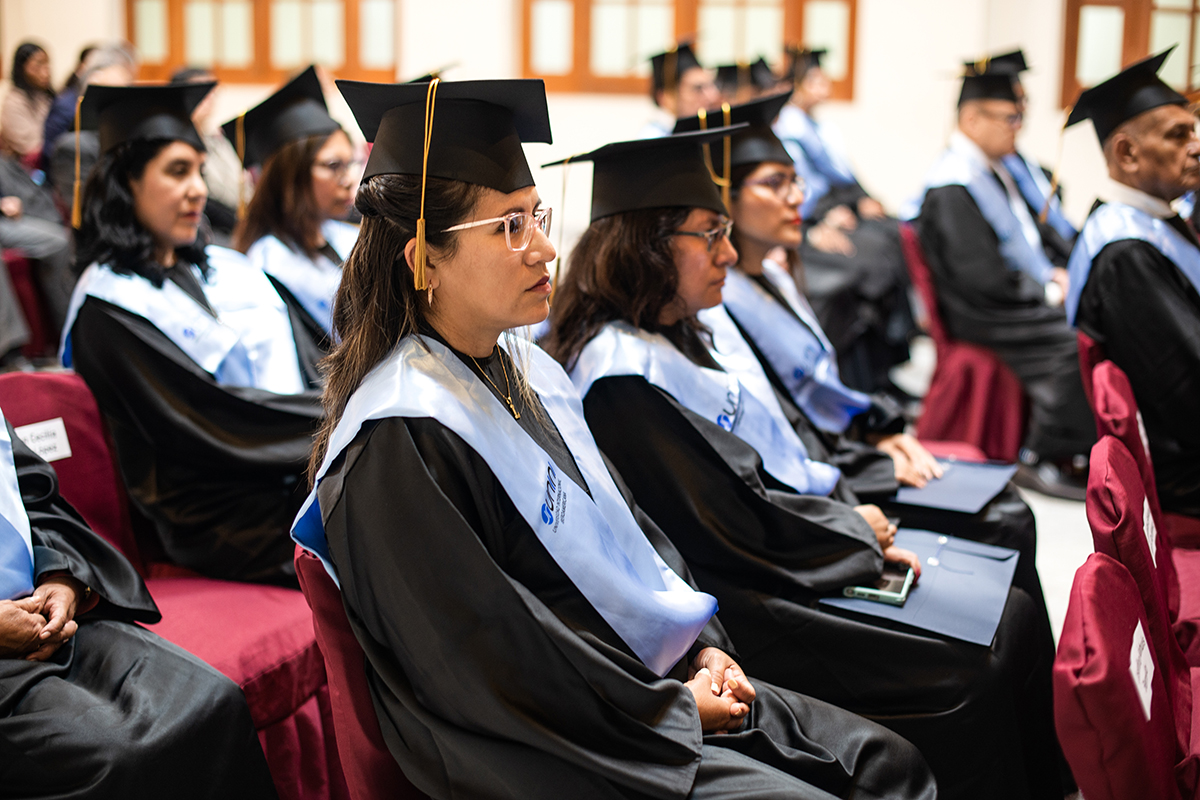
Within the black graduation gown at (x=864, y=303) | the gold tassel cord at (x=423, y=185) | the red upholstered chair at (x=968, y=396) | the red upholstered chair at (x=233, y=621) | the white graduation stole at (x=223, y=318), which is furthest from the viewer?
the black graduation gown at (x=864, y=303)

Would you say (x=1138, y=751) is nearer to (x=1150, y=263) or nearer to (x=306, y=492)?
(x=306, y=492)

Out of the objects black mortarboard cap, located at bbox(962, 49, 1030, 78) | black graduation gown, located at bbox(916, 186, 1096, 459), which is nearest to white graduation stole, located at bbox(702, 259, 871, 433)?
black graduation gown, located at bbox(916, 186, 1096, 459)

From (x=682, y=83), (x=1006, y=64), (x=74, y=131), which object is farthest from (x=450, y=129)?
(x=682, y=83)

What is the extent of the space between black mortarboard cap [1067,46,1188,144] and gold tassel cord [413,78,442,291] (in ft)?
7.39

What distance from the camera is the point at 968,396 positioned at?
184 inches

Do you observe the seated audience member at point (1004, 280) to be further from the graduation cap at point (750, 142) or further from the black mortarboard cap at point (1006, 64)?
the graduation cap at point (750, 142)

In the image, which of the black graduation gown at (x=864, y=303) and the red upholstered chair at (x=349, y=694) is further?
the black graduation gown at (x=864, y=303)

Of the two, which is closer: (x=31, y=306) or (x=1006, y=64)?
(x=1006, y=64)

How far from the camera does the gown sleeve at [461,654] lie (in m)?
1.38

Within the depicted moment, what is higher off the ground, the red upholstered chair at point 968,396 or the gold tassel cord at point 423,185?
the gold tassel cord at point 423,185

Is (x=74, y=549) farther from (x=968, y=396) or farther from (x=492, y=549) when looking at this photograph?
(x=968, y=396)

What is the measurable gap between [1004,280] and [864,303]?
4.30 feet

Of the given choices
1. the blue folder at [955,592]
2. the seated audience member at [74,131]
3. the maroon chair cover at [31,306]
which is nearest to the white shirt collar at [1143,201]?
the blue folder at [955,592]

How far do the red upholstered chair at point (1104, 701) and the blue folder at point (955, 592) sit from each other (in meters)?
Answer: 0.60
